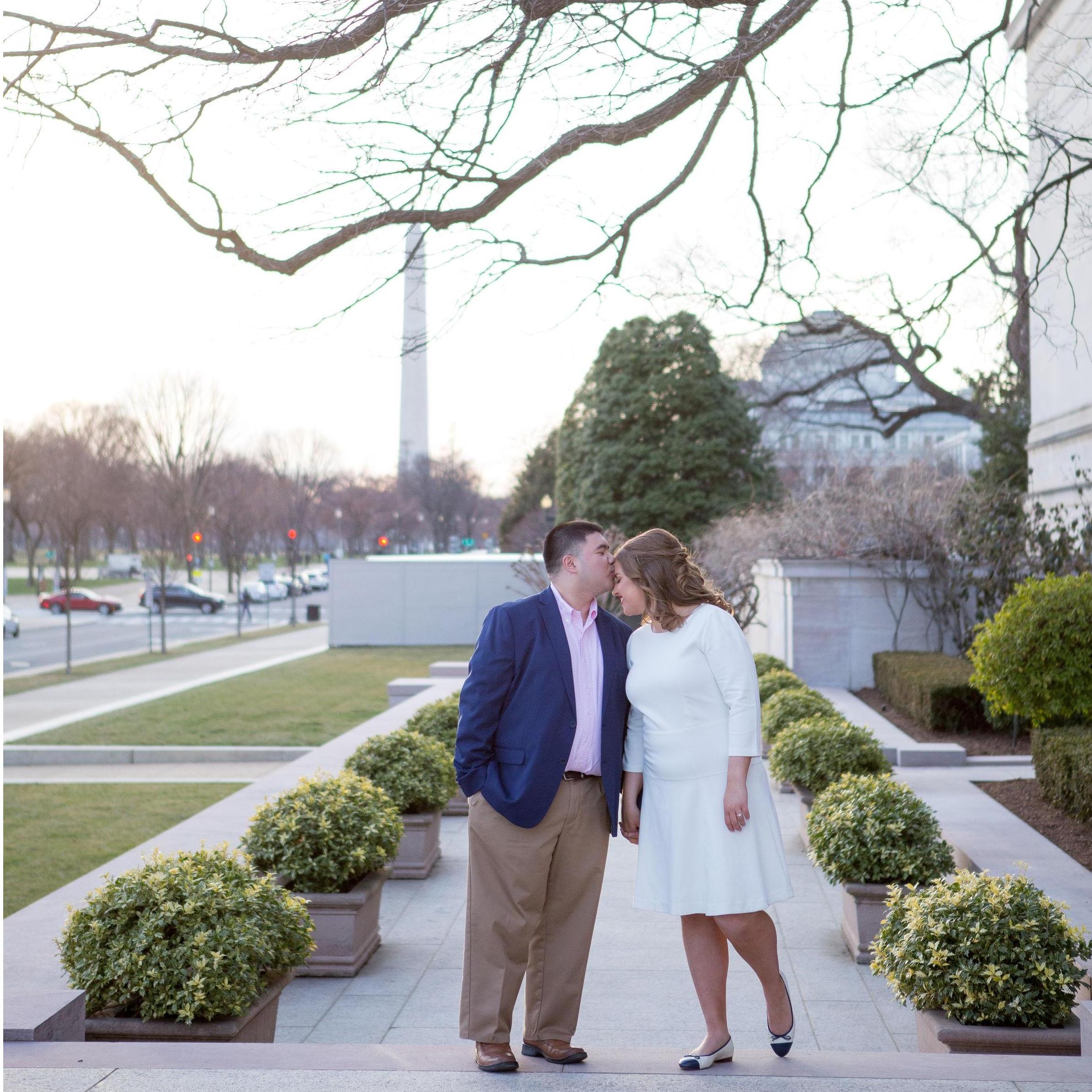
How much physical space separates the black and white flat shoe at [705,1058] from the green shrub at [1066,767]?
4.54m

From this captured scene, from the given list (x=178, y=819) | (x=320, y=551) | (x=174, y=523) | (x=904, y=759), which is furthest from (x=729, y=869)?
(x=320, y=551)

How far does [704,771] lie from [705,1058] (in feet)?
3.11

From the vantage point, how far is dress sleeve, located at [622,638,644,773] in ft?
13.5

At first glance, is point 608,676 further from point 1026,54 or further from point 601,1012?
point 1026,54

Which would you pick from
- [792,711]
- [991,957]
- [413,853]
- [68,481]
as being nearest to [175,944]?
[991,957]

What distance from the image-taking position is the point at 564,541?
4.05 meters

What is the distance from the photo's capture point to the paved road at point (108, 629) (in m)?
32.1

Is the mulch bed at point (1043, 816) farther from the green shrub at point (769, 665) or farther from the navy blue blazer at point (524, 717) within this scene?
the navy blue blazer at point (524, 717)

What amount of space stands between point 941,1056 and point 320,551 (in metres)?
108

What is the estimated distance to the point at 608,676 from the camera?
4.05 m

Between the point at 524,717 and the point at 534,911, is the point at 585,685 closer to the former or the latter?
the point at 524,717

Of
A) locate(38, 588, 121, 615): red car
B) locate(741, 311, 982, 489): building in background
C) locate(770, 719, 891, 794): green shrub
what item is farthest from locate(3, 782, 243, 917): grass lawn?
locate(38, 588, 121, 615): red car

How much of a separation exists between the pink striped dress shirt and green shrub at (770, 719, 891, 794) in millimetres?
4495

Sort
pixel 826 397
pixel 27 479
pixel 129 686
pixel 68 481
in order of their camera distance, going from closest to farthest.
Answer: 1. pixel 129 686
2. pixel 826 397
3. pixel 68 481
4. pixel 27 479
